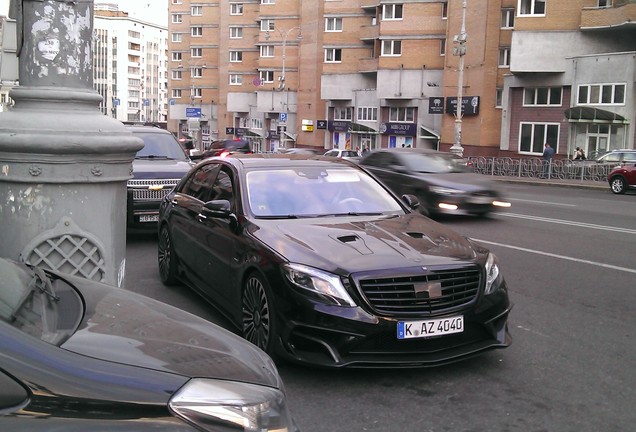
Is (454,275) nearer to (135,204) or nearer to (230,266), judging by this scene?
(230,266)

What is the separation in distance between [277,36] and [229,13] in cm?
1262

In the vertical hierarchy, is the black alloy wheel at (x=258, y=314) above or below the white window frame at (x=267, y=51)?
below

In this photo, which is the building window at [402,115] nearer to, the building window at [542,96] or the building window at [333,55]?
the building window at [333,55]

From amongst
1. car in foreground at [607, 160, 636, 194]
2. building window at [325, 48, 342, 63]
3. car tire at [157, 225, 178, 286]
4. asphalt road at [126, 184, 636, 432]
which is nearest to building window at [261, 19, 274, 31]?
building window at [325, 48, 342, 63]

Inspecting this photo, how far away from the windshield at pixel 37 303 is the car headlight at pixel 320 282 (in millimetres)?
→ 1886

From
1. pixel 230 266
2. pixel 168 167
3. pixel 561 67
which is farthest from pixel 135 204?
pixel 561 67

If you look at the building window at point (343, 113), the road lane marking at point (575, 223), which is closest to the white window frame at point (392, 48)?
the building window at point (343, 113)

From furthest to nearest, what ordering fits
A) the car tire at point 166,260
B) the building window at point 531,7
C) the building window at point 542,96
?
the building window at point 542,96, the building window at point 531,7, the car tire at point 166,260

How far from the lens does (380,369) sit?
197 inches

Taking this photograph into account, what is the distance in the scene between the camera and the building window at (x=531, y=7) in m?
40.3

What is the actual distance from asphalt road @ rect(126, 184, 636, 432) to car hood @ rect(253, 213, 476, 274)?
83 cm

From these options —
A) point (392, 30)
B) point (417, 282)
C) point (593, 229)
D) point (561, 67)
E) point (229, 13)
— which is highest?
point (229, 13)

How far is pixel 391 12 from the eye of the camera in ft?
179

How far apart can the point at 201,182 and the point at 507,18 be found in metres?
42.4
